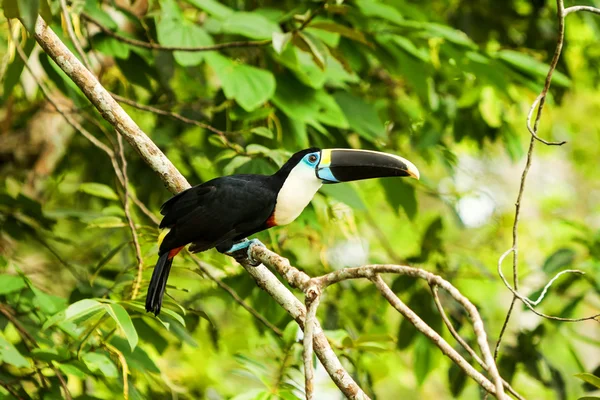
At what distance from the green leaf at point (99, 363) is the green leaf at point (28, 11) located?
1.12 m

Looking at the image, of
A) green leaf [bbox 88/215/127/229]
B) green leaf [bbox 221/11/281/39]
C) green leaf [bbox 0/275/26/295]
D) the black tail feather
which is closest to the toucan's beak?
the black tail feather

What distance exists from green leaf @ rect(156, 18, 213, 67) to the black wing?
2.22 feet

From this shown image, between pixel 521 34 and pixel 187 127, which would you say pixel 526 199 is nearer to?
pixel 521 34

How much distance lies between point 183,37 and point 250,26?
0.24m

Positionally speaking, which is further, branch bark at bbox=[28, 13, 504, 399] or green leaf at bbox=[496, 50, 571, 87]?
green leaf at bbox=[496, 50, 571, 87]

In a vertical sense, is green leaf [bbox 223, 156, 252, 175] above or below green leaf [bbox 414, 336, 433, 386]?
above

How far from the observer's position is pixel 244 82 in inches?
103

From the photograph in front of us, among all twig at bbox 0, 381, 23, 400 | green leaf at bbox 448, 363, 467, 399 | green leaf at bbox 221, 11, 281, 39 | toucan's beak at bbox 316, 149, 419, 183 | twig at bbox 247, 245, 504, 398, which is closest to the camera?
twig at bbox 247, 245, 504, 398

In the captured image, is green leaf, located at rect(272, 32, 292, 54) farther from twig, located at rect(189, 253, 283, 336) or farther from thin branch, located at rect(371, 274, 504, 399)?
thin branch, located at rect(371, 274, 504, 399)

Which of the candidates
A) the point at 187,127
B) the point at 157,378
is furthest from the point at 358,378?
the point at 187,127

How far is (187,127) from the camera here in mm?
3725

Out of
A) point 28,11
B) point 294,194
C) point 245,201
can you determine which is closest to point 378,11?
point 294,194

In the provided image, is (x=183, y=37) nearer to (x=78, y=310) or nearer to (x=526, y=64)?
(x=78, y=310)

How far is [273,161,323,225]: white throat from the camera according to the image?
2.17 metres
